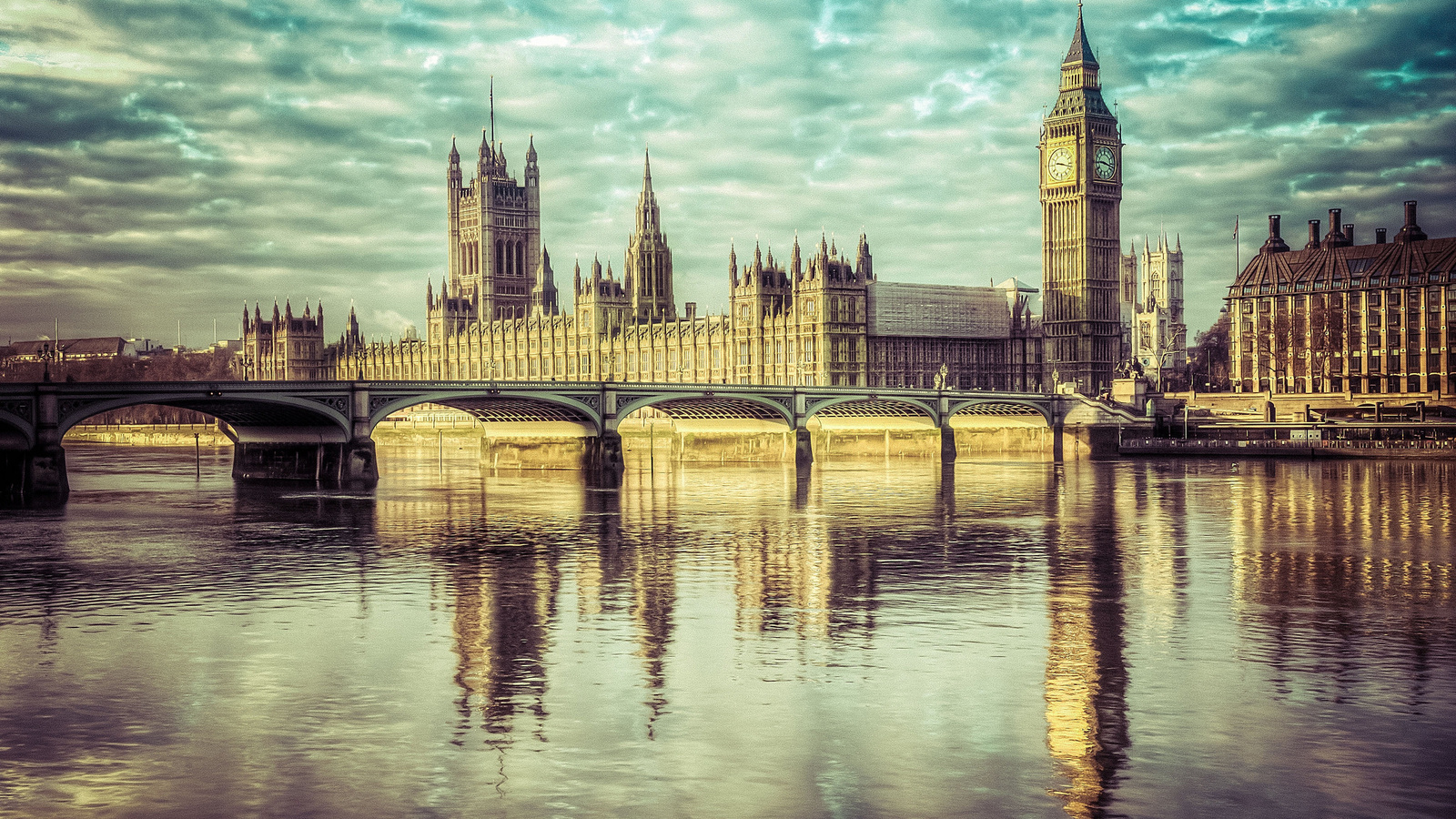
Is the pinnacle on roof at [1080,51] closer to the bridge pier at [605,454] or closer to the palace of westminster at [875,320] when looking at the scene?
the palace of westminster at [875,320]

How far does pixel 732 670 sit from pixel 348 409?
47351mm

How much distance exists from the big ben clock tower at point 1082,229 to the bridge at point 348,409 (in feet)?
134

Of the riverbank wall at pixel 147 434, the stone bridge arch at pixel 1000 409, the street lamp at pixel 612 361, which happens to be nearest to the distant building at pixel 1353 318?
the stone bridge arch at pixel 1000 409

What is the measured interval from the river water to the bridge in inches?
457

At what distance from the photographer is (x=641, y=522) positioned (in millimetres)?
47844

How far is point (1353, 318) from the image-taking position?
12038 cm

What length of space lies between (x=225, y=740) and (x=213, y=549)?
77.1ft

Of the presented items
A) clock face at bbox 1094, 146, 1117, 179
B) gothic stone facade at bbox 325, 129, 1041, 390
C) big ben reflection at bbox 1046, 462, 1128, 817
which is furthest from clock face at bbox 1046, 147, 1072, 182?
big ben reflection at bbox 1046, 462, 1128, 817

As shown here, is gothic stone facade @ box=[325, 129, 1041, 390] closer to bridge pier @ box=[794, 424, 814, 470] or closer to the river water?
bridge pier @ box=[794, 424, 814, 470]

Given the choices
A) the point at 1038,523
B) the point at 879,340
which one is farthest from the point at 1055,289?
the point at 1038,523

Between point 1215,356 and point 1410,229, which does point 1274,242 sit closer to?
point 1410,229

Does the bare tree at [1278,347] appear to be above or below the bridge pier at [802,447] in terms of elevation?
above

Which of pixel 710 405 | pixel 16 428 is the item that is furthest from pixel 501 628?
pixel 710 405

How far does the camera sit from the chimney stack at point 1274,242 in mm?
131875
